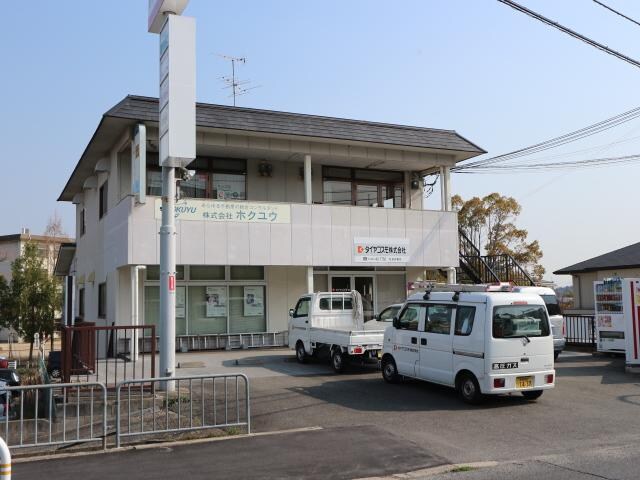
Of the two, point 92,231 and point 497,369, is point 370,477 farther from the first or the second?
point 92,231

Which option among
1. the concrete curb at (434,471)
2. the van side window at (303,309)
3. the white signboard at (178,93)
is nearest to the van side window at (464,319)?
the concrete curb at (434,471)

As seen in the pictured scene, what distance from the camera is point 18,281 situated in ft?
78.1

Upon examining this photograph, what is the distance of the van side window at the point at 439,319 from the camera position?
463 inches

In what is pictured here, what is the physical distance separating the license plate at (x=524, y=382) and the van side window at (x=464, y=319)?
45.3 inches

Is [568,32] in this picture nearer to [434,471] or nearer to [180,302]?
[434,471]

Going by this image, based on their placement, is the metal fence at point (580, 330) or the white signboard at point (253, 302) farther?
the white signboard at point (253, 302)

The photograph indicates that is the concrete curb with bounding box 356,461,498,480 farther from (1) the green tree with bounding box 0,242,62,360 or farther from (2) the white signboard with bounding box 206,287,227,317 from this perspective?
(1) the green tree with bounding box 0,242,62,360

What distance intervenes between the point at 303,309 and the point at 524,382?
7447 millimetres

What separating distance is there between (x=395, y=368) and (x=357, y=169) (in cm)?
1214

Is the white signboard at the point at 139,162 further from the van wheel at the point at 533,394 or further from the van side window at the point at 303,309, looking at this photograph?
the van wheel at the point at 533,394

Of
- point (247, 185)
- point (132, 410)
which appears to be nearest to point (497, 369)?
point (132, 410)

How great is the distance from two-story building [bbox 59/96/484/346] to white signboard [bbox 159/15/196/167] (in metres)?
6.97

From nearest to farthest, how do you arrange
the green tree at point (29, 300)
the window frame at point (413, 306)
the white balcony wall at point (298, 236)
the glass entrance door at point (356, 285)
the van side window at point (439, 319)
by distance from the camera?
the van side window at point (439, 319) < the window frame at point (413, 306) < the white balcony wall at point (298, 236) < the glass entrance door at point (356, 285) < the green tree at point (29, 300)

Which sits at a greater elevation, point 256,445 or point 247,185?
point 247,185
